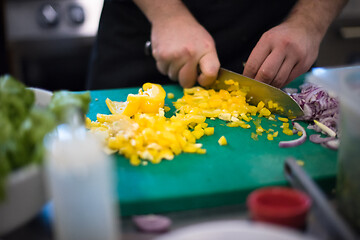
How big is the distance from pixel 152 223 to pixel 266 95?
778 mm

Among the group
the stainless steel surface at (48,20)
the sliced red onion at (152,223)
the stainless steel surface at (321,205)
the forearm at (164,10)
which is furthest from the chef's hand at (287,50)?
the stainless steel surface at (48,20)

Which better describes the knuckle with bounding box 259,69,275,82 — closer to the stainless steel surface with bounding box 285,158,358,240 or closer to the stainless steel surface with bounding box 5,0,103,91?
the stainless steel surface with bounding box 285,158,358,240

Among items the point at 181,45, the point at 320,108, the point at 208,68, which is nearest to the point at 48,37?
the point at 181,45

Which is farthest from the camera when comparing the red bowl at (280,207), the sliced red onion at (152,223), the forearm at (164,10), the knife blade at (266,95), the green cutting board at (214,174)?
the forearm at (164,10)

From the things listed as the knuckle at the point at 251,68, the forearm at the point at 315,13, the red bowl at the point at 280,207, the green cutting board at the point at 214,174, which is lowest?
the green cutting board at the point at 214,174

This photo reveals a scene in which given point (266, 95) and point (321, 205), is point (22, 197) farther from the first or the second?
point (266, 95)

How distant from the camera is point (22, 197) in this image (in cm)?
76

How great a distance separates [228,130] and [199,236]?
759mm

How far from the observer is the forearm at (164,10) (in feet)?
5.74

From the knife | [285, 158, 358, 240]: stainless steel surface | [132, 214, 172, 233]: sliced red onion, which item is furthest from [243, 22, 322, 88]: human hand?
[132, 214, 172, 233]: sliced red onion

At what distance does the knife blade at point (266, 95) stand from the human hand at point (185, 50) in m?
0.07

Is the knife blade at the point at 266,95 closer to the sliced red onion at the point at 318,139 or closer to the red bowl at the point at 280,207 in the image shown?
the sliced red onion at the point at 318,139

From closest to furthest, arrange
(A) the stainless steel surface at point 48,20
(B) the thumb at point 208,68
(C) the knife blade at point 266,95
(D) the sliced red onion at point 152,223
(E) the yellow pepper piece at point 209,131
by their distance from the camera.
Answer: (D) the sliced red onion at point 152,223, (E) the yellow pepper piece at point 209,131, (C) the knife blade at point 266,95, (B) the thumb at point 208,68, (A) the stainless steel surface at point 48,20

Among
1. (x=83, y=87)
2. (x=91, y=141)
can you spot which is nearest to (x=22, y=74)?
(x=83, y=87)
